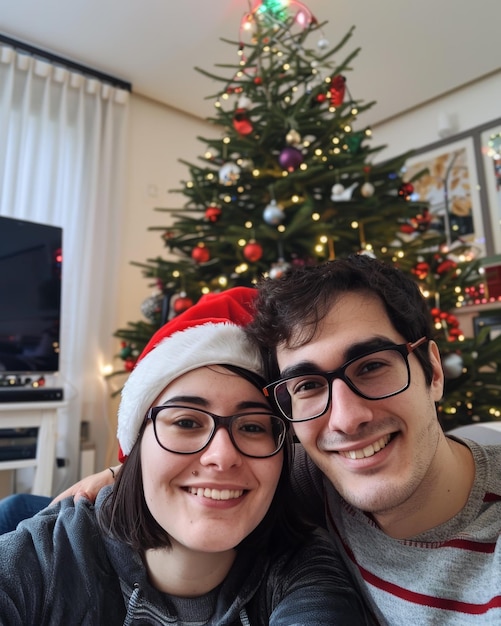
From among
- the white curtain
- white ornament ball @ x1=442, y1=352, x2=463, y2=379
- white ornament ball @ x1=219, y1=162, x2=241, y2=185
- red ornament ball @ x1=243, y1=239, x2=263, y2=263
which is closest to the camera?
white ornament ball @ x1=442, y1=352, x2=463, y2=379

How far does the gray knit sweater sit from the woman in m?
0.05

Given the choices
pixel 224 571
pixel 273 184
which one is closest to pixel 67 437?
pixel 273 184

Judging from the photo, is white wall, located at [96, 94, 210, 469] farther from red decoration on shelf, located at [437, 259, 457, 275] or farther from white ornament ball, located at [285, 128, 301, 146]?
red decoration on shelf, located at [437, 259, 457, 275]

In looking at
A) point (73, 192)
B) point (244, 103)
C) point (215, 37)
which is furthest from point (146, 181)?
point (244, 103)

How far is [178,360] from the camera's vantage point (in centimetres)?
84

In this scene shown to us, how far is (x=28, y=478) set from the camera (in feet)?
8.46

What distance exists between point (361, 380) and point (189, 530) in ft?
1.22

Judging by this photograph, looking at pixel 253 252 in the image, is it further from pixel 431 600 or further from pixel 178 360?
pixel 431 600

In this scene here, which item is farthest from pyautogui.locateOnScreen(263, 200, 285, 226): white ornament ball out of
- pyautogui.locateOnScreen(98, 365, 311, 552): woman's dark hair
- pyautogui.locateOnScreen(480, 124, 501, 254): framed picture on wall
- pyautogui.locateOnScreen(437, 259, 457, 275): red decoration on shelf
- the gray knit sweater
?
pyautogui.locateOnScreen(480, 124, 501, 254): framed picture on wall

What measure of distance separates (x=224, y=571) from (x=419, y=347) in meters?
0.55

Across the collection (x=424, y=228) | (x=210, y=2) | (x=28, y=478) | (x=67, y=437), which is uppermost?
(x=210, y=2)

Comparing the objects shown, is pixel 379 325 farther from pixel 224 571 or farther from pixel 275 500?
pixel 224 571

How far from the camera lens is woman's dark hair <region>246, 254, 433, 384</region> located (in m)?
0.81

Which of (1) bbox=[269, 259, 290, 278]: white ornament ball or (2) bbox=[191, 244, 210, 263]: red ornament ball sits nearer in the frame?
(1) bbox=[269, 259, 290, 278]: white ornament ball
